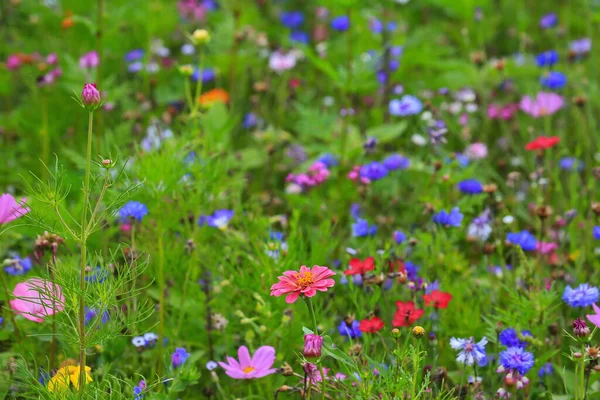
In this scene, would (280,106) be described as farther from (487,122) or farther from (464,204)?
(464,204)

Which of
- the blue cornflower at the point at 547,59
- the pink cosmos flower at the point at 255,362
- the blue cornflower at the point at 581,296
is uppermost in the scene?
the blue cornflower at the point at 547,59

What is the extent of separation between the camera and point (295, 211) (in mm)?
1651

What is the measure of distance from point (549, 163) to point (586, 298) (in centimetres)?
69

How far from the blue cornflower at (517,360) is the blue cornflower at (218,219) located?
26.4 inches

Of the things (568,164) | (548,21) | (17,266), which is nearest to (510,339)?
(17,266)

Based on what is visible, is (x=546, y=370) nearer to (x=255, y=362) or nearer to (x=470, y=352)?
(x=470, y=352)

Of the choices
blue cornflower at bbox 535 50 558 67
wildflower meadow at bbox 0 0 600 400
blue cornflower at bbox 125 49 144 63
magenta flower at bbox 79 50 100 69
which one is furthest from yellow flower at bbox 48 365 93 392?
blue cornflower at bbox 535 50 558 67

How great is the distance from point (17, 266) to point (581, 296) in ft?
3.60

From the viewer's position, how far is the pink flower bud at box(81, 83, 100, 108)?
105 centimetres

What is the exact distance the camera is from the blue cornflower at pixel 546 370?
4.75 ft

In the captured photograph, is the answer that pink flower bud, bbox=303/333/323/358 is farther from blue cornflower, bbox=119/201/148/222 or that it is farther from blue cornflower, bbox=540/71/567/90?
blue cornflower, bbox=540/71/567/90

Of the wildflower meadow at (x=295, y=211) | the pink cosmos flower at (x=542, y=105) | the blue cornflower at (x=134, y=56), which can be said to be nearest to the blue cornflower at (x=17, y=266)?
the wildflower meadow at (x=295, y=211)

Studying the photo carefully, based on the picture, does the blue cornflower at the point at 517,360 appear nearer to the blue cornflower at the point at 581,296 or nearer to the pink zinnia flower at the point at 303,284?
the blue cornflower at the point at 581,296

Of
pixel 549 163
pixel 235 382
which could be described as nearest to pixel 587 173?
pixel 549 163
